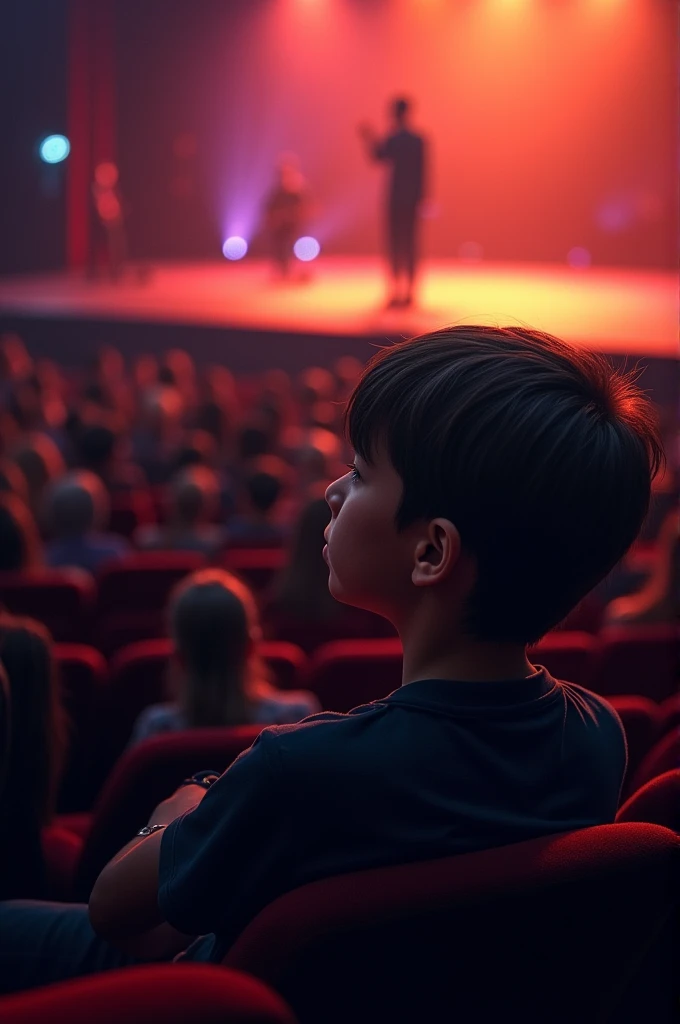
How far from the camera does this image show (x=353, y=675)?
97.0 inches

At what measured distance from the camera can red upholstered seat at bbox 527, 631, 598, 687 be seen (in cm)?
258

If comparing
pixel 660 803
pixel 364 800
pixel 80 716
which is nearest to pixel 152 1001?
pixel 364 800

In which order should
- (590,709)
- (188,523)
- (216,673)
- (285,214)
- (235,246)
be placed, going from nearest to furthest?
(590,709) → (216,673) → (188,523) → (285,214) → (235,246)

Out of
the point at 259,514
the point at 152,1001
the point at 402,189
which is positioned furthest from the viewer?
the point at 402,189

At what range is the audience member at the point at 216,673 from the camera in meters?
2.22

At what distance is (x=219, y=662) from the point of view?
7.37 feet

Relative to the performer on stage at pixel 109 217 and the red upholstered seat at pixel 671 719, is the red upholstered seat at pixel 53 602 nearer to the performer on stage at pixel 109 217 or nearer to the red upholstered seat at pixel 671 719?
the red upholstered seat at pixel 671 719

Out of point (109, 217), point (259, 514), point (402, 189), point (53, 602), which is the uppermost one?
point (402, 189)

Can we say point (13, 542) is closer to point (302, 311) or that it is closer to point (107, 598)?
point (107, 598)

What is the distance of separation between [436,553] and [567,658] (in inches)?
68.9

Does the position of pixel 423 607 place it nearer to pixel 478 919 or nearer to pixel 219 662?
pixel 478 919

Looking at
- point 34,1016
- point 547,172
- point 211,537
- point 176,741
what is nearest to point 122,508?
point 211,537

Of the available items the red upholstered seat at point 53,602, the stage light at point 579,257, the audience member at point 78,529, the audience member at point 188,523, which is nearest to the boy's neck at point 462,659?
the red upholstered seat at point 53,602

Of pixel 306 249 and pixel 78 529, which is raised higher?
pixel 306 249
